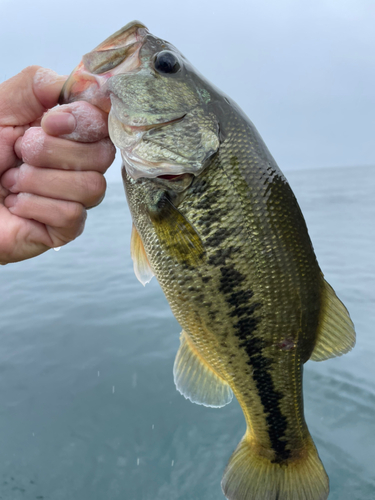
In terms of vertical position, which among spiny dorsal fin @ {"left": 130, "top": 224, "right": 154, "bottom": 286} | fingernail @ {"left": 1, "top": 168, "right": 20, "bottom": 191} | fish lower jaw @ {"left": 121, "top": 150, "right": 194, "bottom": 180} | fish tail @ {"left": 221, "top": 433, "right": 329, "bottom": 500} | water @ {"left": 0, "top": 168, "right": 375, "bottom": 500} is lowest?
water @ {"left": 0, "top": 168, "right": 375, "bottom": 500}

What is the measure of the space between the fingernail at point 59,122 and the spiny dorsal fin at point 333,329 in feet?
4.82

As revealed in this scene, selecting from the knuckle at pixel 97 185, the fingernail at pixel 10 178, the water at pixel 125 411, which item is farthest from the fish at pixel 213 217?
the water at pixel 125 411

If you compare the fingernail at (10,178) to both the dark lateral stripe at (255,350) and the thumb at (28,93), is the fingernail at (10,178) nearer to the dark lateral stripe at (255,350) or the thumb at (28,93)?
the thumb at (28,93)

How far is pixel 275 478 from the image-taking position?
205cm

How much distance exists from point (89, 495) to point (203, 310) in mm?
3434

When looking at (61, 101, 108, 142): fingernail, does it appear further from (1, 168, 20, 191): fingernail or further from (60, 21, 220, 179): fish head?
(1, 168, 20, 191): fingernail

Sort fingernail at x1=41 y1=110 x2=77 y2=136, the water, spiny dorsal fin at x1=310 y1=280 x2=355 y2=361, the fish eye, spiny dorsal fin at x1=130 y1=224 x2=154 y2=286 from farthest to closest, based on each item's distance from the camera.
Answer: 1. the water
2. spiny dorsal fin at x1=130 y1=224 x2=154 y2=286
3. spiny dorsal fin at x1=310 y1=280 x2=355 y2=361
4. the fish eye
5. fingernail at x1=41 y1=110 x2=77 y2=136

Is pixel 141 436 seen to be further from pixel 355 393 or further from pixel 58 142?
pixel 58 142

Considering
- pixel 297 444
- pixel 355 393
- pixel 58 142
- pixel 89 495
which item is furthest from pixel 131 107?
pixel 355 393

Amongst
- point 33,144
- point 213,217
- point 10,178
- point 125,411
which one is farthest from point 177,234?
point 125,411

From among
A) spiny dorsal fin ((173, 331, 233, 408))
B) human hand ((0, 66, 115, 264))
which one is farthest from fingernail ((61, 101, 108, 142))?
spiny dorsal fin ((173, 331, 233, 408))

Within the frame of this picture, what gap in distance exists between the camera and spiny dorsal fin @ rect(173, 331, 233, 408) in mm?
2051

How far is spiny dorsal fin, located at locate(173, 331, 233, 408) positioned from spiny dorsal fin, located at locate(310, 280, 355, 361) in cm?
55

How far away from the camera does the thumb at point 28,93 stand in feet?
6.57
